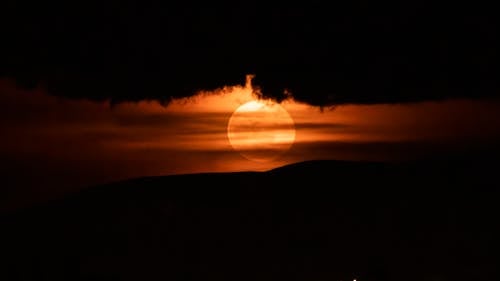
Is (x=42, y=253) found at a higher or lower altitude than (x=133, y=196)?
lower

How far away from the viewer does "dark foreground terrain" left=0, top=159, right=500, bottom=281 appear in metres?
21.6

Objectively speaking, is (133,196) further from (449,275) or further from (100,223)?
(449,275)

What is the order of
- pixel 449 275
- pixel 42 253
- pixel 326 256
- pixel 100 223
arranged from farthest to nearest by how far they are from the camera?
pixel 100 223 → pixel 42 253 → pixel 326 256 → pixel 449 275

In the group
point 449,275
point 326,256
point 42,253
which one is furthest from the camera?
point 42,253

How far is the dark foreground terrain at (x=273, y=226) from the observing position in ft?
71.0

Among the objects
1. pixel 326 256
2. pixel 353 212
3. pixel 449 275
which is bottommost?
pixel 449 275

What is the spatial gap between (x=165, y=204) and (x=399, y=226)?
6.99 m

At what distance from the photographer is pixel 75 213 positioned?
1058 inches

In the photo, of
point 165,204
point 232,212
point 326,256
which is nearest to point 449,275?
point 326,256

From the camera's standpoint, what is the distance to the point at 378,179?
25.5 meters

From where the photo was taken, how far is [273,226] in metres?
23.9

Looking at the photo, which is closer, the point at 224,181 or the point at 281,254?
the point at 281,254

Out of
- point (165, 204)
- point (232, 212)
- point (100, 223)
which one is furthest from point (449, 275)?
point (100, 223)

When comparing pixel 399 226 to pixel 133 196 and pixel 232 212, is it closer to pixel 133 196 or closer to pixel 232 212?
pixel 232 212
